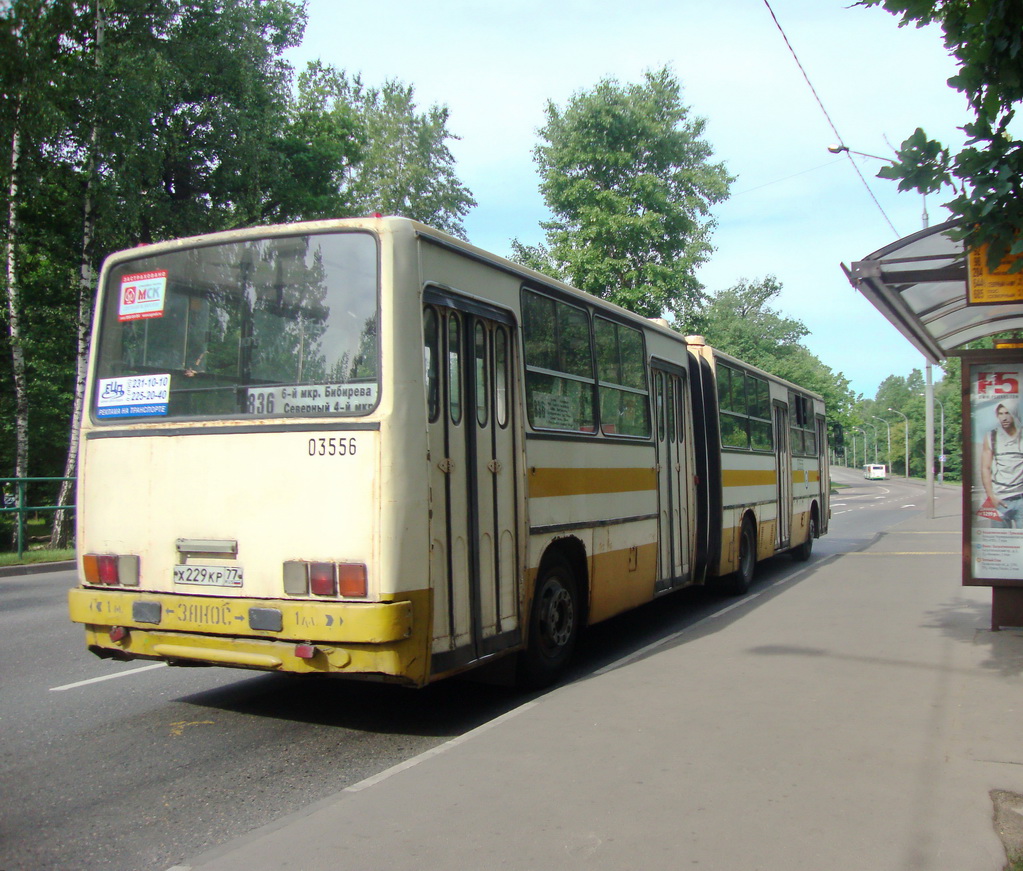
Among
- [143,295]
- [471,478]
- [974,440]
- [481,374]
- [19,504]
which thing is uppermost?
[143,295]

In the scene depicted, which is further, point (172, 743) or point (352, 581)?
point (172, 743)

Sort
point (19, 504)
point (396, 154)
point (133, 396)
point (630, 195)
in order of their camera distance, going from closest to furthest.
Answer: point (133, 396), point (19, 504), point (630, 195), point (396, 154)

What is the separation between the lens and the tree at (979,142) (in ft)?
17.7

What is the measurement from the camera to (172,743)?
567cm

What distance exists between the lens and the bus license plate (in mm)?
5562

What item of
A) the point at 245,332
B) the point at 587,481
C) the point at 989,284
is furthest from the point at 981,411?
the point at 245,332

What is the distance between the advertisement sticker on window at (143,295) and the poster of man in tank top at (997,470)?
271 inches

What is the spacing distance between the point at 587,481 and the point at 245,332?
10.4 feet

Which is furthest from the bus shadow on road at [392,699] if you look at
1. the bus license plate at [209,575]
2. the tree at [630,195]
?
the tree at [630,195]

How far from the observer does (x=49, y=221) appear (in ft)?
77.2

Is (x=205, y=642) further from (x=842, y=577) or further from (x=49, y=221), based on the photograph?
(x=49, y=221)

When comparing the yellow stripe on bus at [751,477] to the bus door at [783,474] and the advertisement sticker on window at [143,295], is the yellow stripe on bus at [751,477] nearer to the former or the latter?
the bus door at [783,474]

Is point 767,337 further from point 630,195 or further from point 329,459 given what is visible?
point 329,459

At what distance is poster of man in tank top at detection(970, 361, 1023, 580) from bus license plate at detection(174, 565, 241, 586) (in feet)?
21.5
